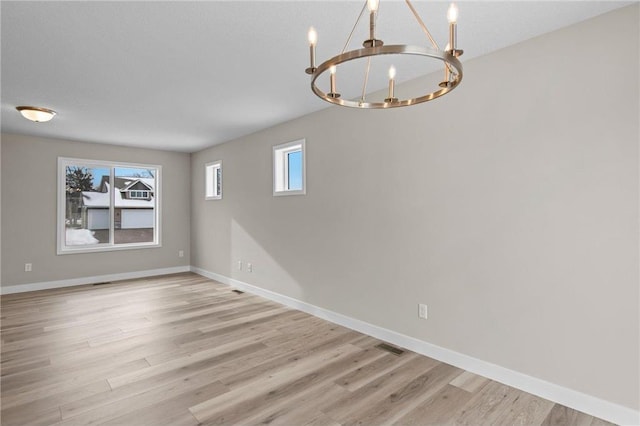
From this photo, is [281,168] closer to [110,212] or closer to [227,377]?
[227,377]

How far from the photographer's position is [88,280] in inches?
233

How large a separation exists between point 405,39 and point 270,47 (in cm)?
98

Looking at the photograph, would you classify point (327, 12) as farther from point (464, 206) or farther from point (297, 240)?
point (297, 240)

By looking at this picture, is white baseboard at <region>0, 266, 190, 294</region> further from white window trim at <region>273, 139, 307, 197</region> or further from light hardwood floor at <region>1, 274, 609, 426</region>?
white window trim at <region>273, 139, 307, 197</region>

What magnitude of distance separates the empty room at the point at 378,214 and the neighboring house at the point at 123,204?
1.66 m

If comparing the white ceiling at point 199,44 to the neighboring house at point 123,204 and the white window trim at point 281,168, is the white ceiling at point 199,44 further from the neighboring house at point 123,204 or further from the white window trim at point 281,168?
the neighboring house at point 123,204

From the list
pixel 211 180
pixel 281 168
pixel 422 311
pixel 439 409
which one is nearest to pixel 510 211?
pixel 422 311

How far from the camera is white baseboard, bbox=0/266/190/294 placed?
5.31 m

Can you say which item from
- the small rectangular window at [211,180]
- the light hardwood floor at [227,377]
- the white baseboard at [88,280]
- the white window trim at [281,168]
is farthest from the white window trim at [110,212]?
the white window trim at [281,168]

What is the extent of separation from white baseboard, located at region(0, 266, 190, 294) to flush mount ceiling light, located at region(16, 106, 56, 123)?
2959 millimetres

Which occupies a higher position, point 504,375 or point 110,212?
point 110,212

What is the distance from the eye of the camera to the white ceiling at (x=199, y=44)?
206 cm

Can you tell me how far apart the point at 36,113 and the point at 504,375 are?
527 centimetres

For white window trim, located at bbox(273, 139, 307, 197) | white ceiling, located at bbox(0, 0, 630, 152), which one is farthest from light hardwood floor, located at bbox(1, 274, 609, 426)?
white ceiling, located at bbox(0, 0, 630, 152)
